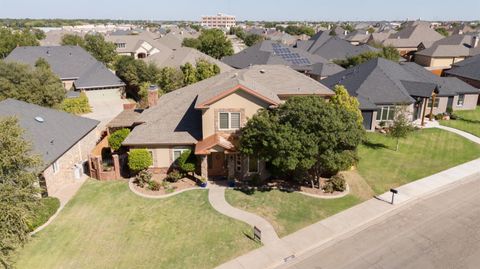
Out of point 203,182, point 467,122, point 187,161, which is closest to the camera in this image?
point 203,182

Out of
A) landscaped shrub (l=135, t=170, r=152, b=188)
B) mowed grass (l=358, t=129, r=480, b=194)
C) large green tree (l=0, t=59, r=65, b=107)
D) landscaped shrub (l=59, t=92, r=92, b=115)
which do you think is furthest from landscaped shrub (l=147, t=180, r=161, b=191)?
landscaped shrub (l=59, t=92, r=92, b=115)

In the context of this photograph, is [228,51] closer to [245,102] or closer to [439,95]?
[439,95]

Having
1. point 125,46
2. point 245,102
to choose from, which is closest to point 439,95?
point 245,102

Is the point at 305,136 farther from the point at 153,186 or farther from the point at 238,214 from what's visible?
the point at 153,186

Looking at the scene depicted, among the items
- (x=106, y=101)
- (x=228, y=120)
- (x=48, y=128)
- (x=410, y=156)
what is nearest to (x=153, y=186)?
(x=228, y=120)

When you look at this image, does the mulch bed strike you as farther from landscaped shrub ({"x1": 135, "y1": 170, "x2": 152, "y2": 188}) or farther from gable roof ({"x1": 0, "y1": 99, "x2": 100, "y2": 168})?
gable roof ({"x1": 0, "y1": 99, "x2": 100, "y2": 168})

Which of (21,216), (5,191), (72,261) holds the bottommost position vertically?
(72,261)
